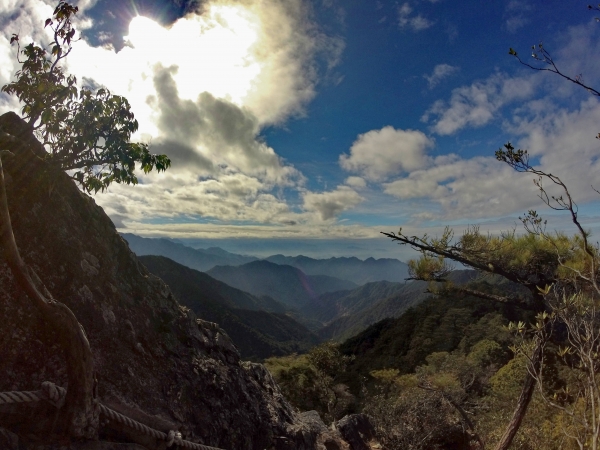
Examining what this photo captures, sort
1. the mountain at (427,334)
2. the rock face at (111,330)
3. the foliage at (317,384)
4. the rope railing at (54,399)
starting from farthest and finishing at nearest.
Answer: the mountain at (427,334) → the foliage at (317,384) → the rock face at (111,330) → the rope railing at (54,399)

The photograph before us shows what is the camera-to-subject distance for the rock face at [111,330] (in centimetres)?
468

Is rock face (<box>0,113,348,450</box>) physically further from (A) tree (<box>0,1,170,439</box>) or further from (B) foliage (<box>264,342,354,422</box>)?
(B) foliage (<box>264,342,354,422</box>)

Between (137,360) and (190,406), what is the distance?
1.44 meters

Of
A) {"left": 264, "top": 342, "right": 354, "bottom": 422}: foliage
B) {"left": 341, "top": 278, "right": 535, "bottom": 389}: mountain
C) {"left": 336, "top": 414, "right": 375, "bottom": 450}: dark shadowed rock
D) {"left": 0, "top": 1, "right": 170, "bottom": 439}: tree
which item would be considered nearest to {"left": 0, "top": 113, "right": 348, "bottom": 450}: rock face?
{"left": 0, "top": 1, "right": 170, "bottom": 439}: tree

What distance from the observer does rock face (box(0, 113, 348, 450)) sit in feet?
15.4

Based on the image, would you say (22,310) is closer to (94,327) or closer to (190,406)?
(94,327)

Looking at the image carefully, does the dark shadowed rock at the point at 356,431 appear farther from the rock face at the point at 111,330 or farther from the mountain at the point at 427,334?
the mountain at the point at 427,334

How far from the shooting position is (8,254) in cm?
338

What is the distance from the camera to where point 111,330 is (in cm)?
589

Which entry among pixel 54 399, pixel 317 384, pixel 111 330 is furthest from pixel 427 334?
pixel 54 399

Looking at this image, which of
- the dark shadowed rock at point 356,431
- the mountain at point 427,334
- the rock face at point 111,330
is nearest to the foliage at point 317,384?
the dark shadowed rock at point 356,431

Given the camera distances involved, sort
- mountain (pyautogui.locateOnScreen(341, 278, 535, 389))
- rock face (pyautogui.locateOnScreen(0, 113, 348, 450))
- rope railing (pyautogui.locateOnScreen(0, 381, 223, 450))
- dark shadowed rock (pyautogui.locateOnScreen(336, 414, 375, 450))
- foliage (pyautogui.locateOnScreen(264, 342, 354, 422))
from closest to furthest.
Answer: rope railing (pyautogui.locateOnScreen(0, 381, 223, 450))
rock face (pyautogui.locateOnScreen(0, 113, 348, 450))
dark shadowed rock (pyautogui.locateOnScreen(336, 414, 375, 450))
foliage (pyautogui.locateOnScreen(264, 342, 354, 422))
mountain (pyautogui.locateOnScreen(341, 278, 535, 389))

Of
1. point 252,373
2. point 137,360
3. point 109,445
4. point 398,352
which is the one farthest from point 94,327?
point 398,352

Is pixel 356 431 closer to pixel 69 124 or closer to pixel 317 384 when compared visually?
pixel 69 124
